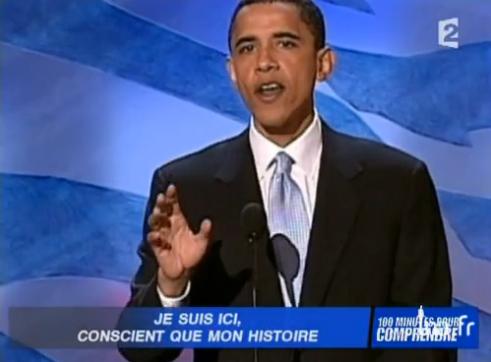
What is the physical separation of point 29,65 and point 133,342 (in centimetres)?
75

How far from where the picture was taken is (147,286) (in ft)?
8.61

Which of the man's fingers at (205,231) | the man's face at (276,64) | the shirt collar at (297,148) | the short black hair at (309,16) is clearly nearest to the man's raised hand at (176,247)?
the man's fingers at (205,231)

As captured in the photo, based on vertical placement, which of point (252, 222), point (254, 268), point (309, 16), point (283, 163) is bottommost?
point (254, 268)

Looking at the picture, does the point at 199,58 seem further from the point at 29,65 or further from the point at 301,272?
the point at 301,272

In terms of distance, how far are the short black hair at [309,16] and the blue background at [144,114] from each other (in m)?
0.02

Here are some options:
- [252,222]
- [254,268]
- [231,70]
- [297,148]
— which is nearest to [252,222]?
[252,222]

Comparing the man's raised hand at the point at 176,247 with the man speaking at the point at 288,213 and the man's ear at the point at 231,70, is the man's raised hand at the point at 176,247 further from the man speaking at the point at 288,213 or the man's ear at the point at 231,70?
the man's ear at the point at 231,70

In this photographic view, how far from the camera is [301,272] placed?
8.55ft

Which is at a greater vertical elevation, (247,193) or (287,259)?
(247,193)

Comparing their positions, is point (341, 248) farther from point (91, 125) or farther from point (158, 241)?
point (91, 125)

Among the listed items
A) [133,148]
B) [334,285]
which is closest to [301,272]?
[334,285]

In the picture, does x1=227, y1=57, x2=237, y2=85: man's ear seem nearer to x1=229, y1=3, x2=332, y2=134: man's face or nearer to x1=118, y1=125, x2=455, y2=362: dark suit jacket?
x1=229, y1=3, x2=332, y2=134: man's face

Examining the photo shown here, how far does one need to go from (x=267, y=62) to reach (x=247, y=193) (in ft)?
1.07
